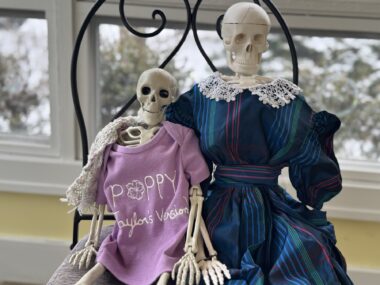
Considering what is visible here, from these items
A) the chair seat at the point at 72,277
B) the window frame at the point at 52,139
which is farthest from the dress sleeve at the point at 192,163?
the window frame at the point at 52,139

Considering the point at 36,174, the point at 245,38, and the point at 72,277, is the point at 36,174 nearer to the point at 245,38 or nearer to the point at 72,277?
the point at 72,277

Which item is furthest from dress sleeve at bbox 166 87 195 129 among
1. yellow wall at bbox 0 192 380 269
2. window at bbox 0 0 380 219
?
yellow wall at bbox 0 192 380 269

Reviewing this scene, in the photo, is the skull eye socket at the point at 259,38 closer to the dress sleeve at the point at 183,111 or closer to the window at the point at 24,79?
the dress sleeve at the point at 183,111

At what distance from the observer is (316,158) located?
3.04ft

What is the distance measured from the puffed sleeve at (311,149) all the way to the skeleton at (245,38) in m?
0.09

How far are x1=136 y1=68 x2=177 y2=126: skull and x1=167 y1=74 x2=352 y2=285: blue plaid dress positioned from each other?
0.16ft

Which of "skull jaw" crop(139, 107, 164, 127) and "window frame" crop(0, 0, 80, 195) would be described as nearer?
"skull jaw" crop(139, 107, 164, 127)

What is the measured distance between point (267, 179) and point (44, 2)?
788 millimetres

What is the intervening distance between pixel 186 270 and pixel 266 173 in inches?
8.5

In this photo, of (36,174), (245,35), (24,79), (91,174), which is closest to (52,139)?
(36,174)

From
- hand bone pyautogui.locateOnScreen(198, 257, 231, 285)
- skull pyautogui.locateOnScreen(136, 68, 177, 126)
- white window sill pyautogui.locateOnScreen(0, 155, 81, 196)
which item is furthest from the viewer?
white window sill pyautogui.locateOnScreen(0, 155, 81, 196)

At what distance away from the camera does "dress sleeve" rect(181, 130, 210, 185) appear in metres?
0.95

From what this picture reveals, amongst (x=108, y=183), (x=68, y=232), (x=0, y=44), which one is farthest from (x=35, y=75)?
(x=108, y=183)

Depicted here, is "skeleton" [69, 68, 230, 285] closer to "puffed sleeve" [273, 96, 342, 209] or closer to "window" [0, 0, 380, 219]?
"puffed sleeve" [273, 96, 342, 209]
